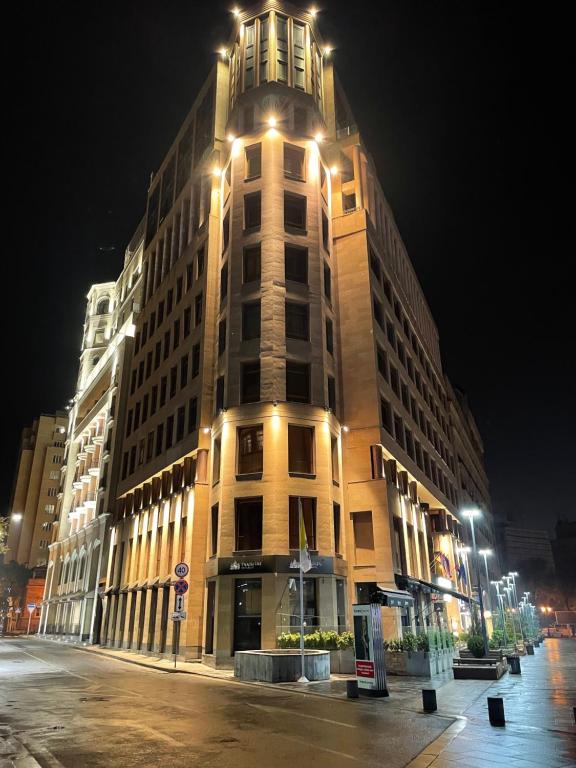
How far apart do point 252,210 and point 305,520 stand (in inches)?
833

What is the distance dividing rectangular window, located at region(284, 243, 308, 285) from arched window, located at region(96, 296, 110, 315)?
182 feet

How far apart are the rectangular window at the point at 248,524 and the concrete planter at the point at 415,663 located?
30.1ft

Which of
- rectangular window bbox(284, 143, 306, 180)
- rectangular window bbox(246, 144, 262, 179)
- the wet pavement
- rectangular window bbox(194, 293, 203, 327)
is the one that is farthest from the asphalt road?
rectangular window bbox(284, 143, 306, 180)

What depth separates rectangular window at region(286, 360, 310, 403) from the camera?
32938mm

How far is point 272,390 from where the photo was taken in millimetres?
32000

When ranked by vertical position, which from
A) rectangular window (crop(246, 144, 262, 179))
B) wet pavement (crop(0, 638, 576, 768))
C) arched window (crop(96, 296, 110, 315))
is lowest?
wet pavement (crop(0, 638, 576, 768))

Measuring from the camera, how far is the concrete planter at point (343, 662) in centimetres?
2370

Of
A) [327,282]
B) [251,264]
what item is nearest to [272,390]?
[251,264]

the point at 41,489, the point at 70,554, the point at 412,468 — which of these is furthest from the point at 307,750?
the point at 41,489

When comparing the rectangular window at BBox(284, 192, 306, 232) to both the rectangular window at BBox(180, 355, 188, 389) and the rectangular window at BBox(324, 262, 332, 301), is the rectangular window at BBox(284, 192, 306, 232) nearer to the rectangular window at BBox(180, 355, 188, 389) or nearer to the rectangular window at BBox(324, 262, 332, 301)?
the rectangular window at BBox(324, 262, 332, 301)

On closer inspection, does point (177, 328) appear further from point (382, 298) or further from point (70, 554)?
point (70, 554)

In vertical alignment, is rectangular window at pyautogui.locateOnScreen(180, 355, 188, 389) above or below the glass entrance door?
above

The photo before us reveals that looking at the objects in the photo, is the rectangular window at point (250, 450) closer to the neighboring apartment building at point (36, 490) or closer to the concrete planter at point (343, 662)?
the concrete planter at point (343, 662)

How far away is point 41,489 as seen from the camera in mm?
124438
